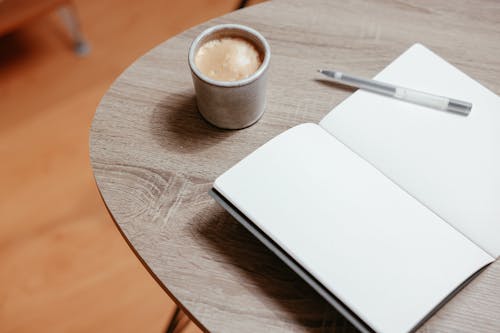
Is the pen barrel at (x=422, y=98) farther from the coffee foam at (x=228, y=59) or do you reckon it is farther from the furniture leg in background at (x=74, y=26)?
the furniture leg in background at (x=74, y=26)

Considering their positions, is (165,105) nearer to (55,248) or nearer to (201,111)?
(201,111)

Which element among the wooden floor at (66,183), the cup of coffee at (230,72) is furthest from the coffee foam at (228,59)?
the wooden floor at (66,183)

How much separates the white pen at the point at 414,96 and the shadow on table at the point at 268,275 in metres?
0.24

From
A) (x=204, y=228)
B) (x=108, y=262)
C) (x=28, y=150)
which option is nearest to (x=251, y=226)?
(x=204, y=228)

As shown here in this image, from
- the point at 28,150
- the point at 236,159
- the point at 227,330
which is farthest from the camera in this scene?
the point at 28,150

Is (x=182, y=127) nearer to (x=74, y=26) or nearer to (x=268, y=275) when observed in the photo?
(x=268, y=275)

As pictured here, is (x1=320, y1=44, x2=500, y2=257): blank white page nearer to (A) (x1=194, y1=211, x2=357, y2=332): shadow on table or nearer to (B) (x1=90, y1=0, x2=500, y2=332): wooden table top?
(B) (x1=90, y1=0, x2=500, y2=332): wooden table top

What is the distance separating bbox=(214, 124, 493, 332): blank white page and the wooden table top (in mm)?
48

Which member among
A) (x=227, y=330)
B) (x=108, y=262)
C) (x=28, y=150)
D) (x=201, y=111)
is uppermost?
(x=201, y=111)

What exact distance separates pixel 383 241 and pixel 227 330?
6.8 inches

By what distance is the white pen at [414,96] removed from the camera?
59 cm

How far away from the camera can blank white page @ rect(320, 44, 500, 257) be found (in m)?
0.53

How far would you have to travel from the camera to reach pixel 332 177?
516 mm

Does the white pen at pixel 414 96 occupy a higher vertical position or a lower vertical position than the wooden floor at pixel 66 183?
higher
